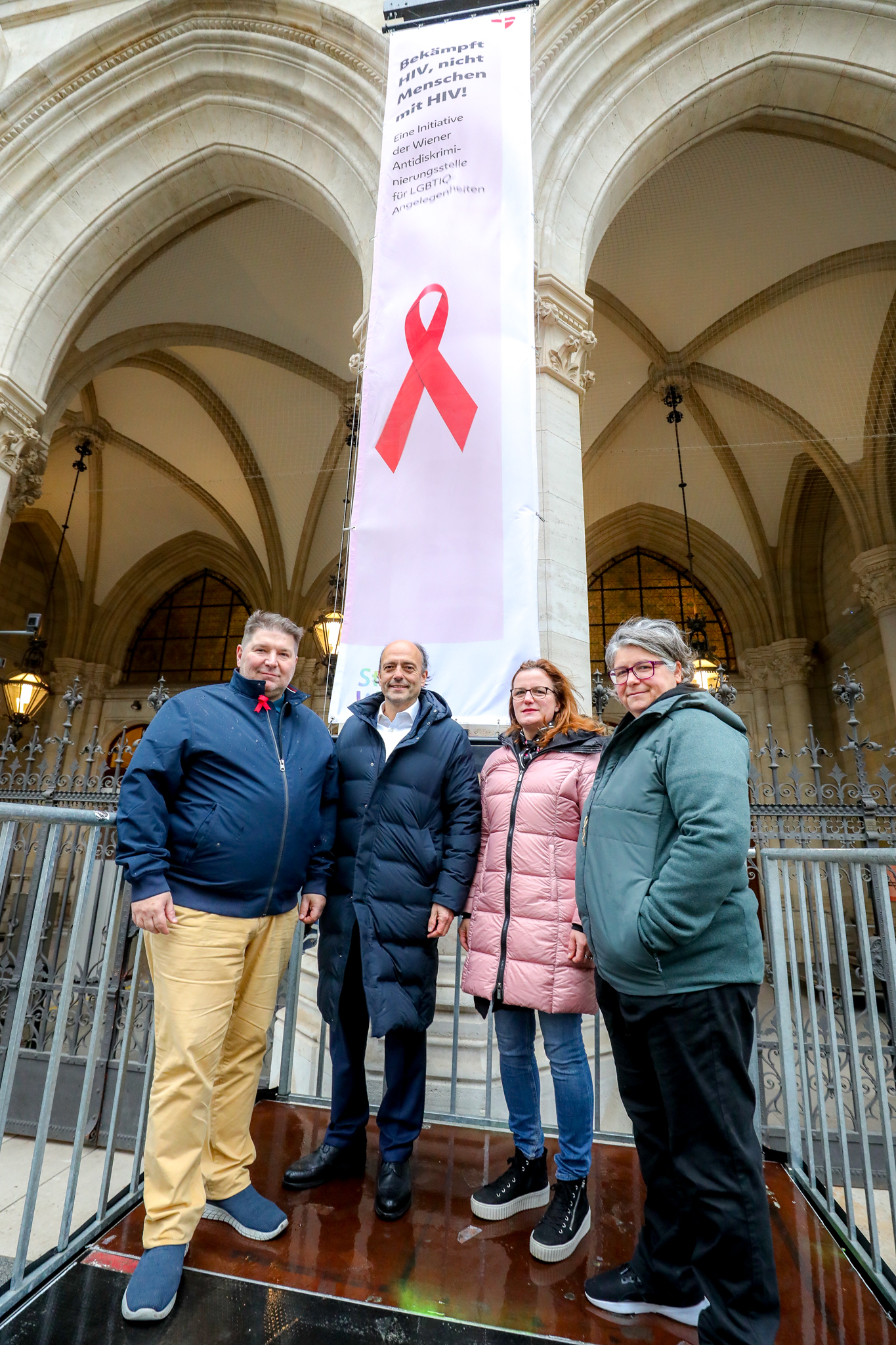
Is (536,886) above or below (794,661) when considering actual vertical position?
below

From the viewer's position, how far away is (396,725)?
2.28m

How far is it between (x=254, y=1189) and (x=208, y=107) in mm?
7665

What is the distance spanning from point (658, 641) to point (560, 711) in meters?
0.52

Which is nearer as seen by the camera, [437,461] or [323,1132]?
[323,1132]

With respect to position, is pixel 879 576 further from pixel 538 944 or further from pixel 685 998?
pixel 685 998

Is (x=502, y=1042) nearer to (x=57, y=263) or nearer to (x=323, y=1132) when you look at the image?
(x=323, y=1132)

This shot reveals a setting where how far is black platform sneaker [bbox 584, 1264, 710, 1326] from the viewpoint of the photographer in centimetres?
158

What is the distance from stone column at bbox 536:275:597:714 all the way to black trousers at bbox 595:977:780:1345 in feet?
7.39

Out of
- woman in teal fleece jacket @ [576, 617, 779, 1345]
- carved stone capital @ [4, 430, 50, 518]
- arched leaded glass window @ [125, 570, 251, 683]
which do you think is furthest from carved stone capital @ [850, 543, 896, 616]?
arched leaded glass window @ [125, 570, 251, 683]

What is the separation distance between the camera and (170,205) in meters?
6.38

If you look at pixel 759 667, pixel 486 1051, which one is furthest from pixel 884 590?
pixel 486 1051

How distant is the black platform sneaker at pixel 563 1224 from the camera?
176 centimetres

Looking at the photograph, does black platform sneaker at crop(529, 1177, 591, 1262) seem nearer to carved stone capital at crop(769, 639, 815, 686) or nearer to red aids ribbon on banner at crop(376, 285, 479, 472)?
red aids ribbon on banner at crop(376, 285, 479, 472)

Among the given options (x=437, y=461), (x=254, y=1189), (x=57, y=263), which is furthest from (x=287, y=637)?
(x=57, y=263)
